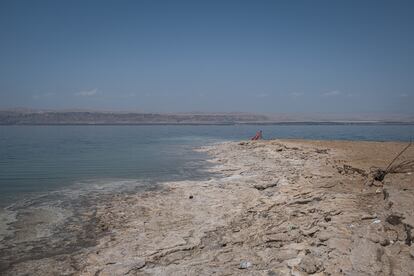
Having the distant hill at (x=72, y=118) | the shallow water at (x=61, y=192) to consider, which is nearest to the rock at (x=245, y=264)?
the shallow water at (x=61, y=192)

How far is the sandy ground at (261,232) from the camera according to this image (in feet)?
21.1

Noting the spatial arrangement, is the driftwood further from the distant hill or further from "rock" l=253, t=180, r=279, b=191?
the distant hill

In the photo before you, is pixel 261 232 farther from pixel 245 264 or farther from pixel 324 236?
pixel 245 264

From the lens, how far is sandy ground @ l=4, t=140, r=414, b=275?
6.44 m

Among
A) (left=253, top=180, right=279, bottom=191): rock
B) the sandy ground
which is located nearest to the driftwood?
the sandy ground

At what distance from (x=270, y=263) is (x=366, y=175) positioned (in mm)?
7564

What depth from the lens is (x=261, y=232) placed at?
866cm

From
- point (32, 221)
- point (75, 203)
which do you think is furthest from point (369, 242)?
point (75, 203)

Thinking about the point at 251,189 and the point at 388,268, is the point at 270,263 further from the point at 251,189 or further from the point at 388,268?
the point at 251,189

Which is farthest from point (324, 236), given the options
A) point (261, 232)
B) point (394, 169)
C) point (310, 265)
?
point (394, 169)

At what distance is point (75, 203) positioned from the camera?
1330 centimetres

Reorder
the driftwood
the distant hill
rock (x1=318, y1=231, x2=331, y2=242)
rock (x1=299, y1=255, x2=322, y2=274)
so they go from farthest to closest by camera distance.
→ the distant hill, the driftwood, rock (x1=318, y1=231, x2=331, y2=242), rock (x1=299, y1=255, x2=322, y2=274)

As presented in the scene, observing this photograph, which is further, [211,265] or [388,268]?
[211,265]

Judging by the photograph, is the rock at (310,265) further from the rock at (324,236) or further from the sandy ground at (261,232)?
the rock at (324,236)
